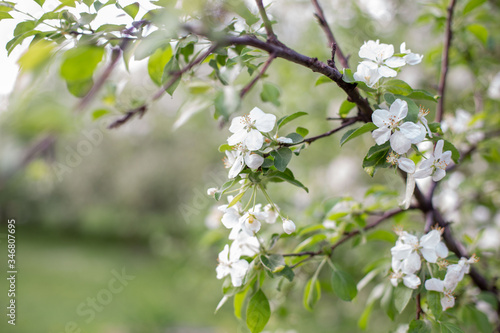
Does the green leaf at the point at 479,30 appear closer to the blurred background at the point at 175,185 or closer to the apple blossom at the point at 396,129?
the blurred background at the point at 175,185

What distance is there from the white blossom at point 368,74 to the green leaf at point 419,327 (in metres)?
0.52

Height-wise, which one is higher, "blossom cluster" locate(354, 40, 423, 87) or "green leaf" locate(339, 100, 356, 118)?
"blossom cluster" locate(354, 40, 423, 87)

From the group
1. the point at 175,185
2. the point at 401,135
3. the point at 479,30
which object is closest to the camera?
the point at 401,135

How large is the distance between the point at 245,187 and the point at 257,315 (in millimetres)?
300

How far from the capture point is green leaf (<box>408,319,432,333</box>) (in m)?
0.84

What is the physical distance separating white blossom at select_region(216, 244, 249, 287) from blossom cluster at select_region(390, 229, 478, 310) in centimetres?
35

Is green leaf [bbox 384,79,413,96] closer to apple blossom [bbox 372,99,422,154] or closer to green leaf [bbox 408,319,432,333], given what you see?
apple blossom [bbox 372,99,422,154]

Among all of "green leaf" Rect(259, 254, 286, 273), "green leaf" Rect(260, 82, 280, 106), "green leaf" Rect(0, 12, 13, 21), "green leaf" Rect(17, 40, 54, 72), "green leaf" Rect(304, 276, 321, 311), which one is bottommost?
"green leaf" Rect(304, 276, 321, 311)

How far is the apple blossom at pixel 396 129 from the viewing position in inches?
30.2

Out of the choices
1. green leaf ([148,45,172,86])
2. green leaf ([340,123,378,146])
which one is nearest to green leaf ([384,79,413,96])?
green leaf ([340,123,378,146])

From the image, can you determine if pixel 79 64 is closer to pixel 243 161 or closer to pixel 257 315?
pixel 243 161

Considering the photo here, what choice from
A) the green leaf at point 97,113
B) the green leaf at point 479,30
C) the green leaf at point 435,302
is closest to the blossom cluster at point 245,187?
the green leaf at point 435,302

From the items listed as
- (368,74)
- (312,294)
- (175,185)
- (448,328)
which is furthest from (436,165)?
(175,185)

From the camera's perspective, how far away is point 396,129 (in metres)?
0.78
